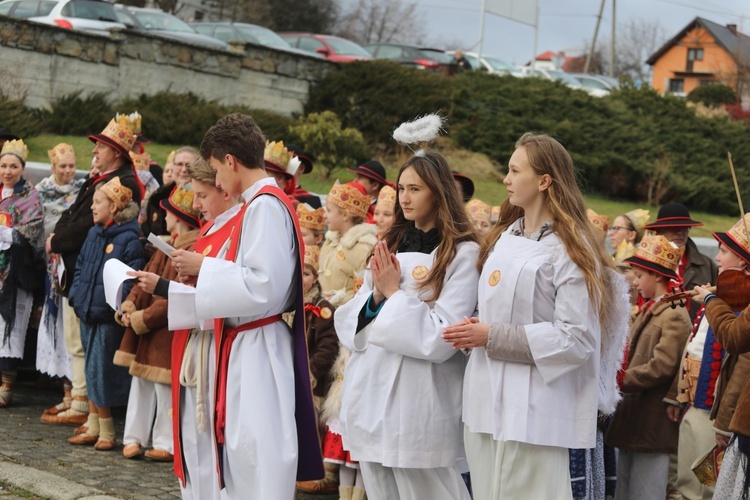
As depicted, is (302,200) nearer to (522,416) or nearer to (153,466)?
(153,466)

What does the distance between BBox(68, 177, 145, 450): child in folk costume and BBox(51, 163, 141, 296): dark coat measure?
0.25 metres

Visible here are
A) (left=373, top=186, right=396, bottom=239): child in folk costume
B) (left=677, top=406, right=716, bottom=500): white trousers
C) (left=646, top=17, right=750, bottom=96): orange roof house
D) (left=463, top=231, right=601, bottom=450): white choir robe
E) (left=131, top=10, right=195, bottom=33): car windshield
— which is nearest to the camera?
(left=463, top=231, right=601, bottom=450): white choir robe

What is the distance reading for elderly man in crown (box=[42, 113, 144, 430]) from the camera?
8211mm

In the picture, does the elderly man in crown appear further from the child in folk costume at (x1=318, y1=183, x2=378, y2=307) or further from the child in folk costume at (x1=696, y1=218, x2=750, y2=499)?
the child in folk costume at (x1=696, y1=218, x2=750, y2=499)

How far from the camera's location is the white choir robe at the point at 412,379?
4719mm

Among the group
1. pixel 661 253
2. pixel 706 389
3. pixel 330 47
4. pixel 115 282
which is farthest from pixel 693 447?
pixel 330 47

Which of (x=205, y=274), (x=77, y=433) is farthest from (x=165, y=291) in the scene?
(x=77, y=433)

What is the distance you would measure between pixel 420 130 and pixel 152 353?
123 inches

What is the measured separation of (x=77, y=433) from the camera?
7.98 m

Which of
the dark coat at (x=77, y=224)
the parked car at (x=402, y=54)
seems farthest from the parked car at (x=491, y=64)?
the dark coat at (x=77, y=224)

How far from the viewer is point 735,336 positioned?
495cm

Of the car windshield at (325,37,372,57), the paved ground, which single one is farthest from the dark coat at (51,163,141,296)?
the car windshield at (325,37,372,57)

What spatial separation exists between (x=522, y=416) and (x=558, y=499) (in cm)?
40

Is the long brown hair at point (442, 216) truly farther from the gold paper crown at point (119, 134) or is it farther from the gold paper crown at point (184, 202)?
the gold paper crown at point (119, 134)
